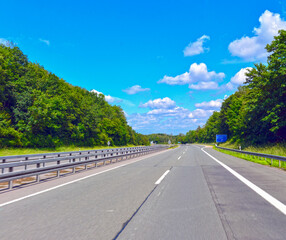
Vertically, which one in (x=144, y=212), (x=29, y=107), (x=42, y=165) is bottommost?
(x=144, y=212)

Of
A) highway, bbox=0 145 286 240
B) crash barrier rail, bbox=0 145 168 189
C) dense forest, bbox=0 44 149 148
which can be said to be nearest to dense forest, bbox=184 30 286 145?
crash barrier rail, bbox=0 145 168 189

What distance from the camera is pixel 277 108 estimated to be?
1252 inches

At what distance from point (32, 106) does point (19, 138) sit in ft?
22.3

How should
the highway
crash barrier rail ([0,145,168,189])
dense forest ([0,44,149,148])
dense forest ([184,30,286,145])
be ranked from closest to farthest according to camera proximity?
the highway
crash barrier rail ([0,145,168,189])
dense forest ([184,30,286,145])
dense forest ([0,44,149,148])

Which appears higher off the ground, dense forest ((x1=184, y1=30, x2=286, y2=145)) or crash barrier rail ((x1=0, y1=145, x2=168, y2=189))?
dense forest ((x1=184, y1=30, x2=286, y2=145))

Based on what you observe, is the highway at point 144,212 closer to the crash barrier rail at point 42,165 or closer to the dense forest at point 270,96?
the crash barrier rail at point 42,165

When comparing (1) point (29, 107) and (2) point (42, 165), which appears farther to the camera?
(1) point (29, 107)

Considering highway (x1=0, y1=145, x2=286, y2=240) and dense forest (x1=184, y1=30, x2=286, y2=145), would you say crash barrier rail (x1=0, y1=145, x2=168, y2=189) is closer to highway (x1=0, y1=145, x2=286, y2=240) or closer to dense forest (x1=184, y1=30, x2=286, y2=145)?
highway (x1=0, y1=145, x2=286, y2=240)

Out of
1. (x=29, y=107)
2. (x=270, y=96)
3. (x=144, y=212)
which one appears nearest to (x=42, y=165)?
(x=144, y=212)

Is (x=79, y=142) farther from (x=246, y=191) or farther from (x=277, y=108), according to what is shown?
(x=246, y=191)

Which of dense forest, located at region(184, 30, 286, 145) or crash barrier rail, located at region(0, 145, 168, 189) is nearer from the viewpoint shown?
crash barrier rail, located at region(0, 145, 168, 189)

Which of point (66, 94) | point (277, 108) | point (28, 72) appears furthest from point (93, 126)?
point (277, 108)

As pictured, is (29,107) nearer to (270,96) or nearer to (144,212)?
(270,96)

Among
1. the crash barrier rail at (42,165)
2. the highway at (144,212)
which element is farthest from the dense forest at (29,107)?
the highway at (144,212)
